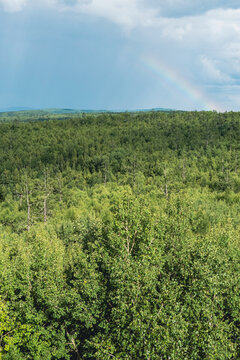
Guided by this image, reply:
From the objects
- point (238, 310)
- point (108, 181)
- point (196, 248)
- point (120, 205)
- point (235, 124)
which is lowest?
point (108, 181)

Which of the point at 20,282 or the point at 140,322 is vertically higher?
the point at 140,322

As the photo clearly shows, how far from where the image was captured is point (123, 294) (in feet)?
76.7

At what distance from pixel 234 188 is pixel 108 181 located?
62118 millimetres

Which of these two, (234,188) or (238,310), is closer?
(238,310)

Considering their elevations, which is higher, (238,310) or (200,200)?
Result: (238,310)

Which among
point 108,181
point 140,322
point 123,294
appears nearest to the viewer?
point 140,322

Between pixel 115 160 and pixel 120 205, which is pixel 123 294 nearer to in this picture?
pixel 120 205

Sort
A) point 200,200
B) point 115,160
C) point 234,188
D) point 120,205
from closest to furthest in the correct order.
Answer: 1. point 120,205
2. point 200,200
3. point 234,188
4. point 115,160

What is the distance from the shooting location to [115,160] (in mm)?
168875

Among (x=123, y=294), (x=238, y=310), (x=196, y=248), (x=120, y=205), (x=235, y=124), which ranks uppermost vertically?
(x=235, y=124)

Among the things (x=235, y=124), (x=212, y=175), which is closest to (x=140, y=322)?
(x=212, y=175)

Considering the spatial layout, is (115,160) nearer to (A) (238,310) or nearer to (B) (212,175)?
(B) (212,175)

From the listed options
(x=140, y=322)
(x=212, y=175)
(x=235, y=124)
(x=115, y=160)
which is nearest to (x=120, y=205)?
(x=140, y=322)

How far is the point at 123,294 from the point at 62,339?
→ 978cm
